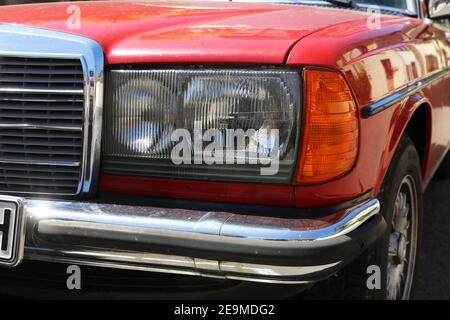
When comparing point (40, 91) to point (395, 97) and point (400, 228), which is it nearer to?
point (395, 97)

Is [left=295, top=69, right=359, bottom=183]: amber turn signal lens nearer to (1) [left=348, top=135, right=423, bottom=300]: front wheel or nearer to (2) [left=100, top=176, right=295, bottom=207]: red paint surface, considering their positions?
(2) [left=100, top=176, right=295, bottom=207]: red paint surface

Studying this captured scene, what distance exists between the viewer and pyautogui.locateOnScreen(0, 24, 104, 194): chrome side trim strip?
70.6 inches

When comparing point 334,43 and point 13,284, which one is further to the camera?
point 13,284

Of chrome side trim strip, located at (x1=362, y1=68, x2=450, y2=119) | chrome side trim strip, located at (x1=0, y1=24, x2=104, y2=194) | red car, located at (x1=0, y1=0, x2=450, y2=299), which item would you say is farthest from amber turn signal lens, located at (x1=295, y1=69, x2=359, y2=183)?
chrome side trim strip, located at (x1=0, y1=24, x2=104, y2=194)

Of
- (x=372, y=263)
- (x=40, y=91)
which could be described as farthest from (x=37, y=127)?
(x=372, y=263)

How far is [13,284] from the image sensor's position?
2080 mm

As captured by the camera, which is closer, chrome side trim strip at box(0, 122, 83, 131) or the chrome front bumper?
the chrome front bumper

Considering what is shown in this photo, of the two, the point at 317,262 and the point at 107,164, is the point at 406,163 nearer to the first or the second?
the point at 317,262

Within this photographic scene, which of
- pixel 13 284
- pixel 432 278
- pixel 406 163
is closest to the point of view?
pixel 13 284

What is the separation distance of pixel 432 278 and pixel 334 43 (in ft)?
5.91

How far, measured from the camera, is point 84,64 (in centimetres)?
179

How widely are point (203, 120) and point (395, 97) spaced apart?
79 centimetres
